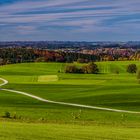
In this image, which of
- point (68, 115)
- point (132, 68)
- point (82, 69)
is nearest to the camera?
point (68, 115)

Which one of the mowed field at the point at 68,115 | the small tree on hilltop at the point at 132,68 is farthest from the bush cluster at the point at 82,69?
the mowed field at the point at 68,115

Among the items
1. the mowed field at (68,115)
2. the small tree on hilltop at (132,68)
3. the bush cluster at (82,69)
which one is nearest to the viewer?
the mowed field at (68,115)

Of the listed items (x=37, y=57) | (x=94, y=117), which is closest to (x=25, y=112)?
(x=94, y=117)

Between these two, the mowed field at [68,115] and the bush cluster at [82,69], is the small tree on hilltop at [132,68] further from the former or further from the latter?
the mowed field at [68,115]

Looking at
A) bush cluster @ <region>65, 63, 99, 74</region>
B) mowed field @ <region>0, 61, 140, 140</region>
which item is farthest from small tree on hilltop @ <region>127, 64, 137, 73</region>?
mowed field @ <region>0, 61, 140, 140</region>

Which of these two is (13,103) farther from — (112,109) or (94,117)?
(94,117)

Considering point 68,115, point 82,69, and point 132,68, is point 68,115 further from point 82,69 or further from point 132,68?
point 132,68

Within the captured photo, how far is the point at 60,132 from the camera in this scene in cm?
2103

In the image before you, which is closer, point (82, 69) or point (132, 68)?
point (82, 69)

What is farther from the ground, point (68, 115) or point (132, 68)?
point (68, 115)

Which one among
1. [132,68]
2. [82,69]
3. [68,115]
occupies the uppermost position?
[68,115]

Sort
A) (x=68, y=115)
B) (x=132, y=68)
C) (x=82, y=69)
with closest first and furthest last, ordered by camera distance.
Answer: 1. (x=68, y=115)
2. (x=82, y=69)
3. (x=132, y=68)

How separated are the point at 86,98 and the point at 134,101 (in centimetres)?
→ 672

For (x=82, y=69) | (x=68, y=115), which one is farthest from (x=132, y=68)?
(x=68, y=115)
